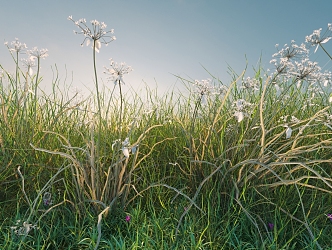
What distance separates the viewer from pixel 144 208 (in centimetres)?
269

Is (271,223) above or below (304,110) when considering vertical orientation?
below

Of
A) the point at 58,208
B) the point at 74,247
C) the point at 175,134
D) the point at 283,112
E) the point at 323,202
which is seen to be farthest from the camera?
the point at 283,112

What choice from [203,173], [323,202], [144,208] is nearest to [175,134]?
[203,173]

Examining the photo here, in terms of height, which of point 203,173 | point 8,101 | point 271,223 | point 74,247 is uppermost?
point 8,101

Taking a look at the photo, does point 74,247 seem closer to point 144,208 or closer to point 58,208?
point 58,208

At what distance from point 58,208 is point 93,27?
128cm

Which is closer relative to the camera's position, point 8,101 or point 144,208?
point 144,208

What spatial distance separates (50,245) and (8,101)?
4.78 feet

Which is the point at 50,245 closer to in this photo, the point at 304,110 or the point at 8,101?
the point at 8,101

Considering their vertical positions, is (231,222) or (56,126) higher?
(56,126)

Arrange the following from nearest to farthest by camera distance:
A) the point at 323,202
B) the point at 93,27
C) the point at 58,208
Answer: the point at 93,27
the point at 58,208
the point at 323,202

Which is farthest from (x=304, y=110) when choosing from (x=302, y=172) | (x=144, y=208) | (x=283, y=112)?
(x=144, y=208)

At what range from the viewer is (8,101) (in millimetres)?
3340

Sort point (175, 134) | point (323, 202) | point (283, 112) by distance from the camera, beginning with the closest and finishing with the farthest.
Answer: point (323, 202) < point (175, 134) < point (283, 112)
